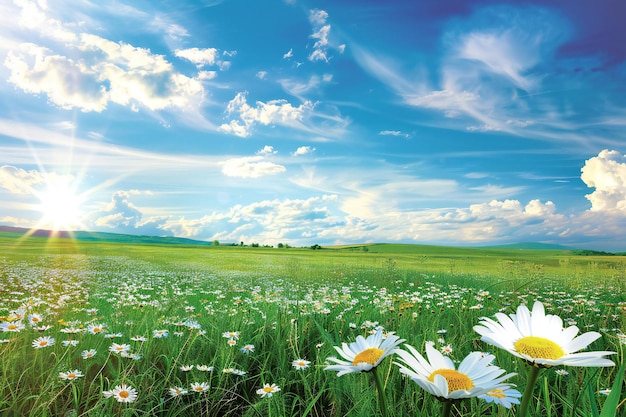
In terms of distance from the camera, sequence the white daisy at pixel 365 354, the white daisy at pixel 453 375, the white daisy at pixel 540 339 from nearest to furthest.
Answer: the white daisy at pixel 453 375 < the white daisy at pixel 540 339 < the white daisy at pixel 365 354

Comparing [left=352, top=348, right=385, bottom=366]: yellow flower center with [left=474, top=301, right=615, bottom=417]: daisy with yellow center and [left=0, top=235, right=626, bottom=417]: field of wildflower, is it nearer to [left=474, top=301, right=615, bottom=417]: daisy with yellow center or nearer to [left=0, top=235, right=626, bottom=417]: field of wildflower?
[left=0, top=235, right=626, bottom=417]: field of wildflower

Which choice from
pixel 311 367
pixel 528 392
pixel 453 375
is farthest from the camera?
pixel 311 367

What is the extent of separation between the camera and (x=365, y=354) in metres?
1.38

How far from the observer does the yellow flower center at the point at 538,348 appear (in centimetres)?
120

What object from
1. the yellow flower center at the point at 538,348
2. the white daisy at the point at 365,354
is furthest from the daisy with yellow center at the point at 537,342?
the white daisy at the point at 365,354

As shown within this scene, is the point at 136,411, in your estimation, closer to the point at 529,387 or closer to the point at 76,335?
the point at 76,335

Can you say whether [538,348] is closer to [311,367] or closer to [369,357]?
[369,357]

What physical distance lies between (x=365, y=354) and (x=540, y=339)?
0.56 metres

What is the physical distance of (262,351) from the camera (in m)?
3.79

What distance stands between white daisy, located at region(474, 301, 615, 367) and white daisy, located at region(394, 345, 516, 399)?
3.3 inches

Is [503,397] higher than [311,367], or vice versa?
[503,397]

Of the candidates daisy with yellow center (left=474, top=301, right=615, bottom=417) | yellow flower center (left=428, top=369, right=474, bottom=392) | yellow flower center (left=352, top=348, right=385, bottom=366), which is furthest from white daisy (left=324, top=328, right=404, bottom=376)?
daisy with yellow center (left=474, top=301, right=615, bottom=417)

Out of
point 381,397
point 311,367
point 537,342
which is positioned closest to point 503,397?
point 537,342

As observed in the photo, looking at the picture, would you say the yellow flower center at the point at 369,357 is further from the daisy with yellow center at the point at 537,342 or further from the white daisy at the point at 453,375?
the daisy with yellow center at the point at 537,342
